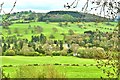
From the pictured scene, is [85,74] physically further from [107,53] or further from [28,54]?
[107,53]

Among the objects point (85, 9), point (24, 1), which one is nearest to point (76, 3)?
point (85, 9)

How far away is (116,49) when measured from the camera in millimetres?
1528

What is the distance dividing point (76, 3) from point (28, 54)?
35.6 feet

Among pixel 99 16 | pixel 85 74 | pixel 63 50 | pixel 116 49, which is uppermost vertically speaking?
pixel 99 16

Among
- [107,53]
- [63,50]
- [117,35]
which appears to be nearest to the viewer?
[117,35]

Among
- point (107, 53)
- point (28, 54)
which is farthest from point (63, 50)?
point (107, 53)

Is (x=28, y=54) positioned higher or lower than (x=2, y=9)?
lower

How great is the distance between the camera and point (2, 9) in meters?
1.21

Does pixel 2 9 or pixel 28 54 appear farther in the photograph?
pixel 28 54

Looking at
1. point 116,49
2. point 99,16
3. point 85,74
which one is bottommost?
point 85,74

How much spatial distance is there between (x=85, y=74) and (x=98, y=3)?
387 inches

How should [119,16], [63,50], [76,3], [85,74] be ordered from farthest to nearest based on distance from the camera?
1. [85,74]
2. [63,50]
3. [119,16]
4. [76,3]

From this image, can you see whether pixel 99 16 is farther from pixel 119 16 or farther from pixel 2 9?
pixel 2 9

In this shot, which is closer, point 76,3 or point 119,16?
point 76,3
